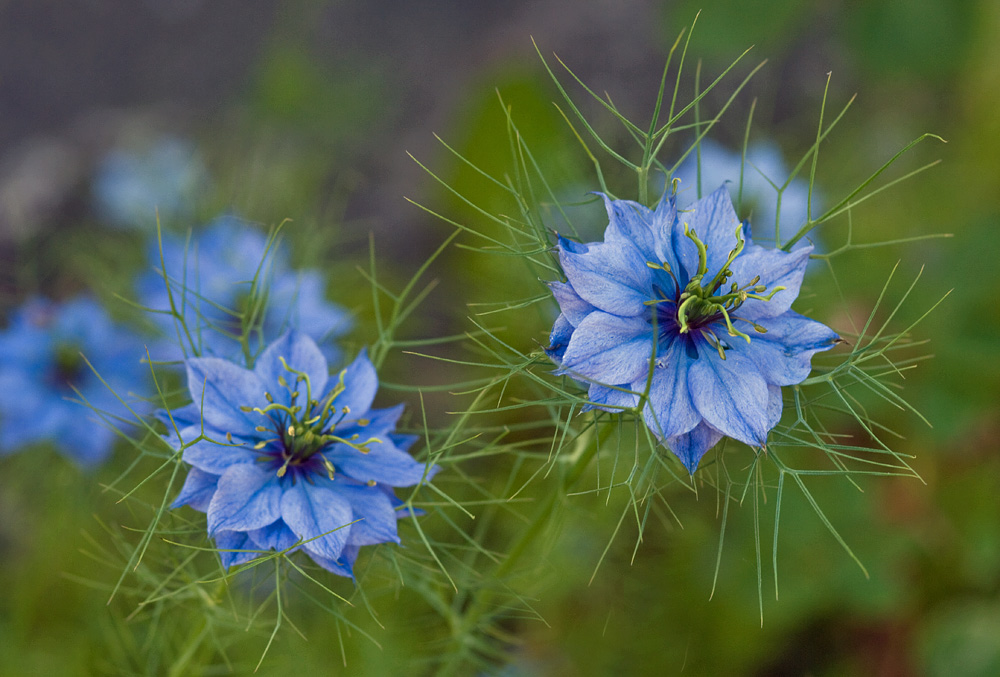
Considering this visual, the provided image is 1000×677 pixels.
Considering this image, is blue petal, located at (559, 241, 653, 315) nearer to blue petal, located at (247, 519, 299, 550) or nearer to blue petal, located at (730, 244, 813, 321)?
blue petal, located at (730, 244, 813, 321)

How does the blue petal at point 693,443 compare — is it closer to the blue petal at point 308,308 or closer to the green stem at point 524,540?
the green stem at point 524,540

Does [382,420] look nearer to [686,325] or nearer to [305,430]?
[305,430]

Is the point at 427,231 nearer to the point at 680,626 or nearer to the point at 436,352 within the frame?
the point at 436,352

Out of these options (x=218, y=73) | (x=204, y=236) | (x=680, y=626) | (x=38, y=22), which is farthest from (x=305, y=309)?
(x=38, y=22)

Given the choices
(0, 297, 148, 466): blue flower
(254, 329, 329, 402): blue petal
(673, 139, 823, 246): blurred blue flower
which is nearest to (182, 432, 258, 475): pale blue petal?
(254, 329, 329, 402): blue petal

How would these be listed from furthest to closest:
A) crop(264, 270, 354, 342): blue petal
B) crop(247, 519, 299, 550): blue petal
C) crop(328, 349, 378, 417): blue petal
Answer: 1. crop(264, 270, 354, 342): blue petal
2. crop(328, 349, 378, 417): blue petal
3. crop(247, 519, 299, 550): blue petal
